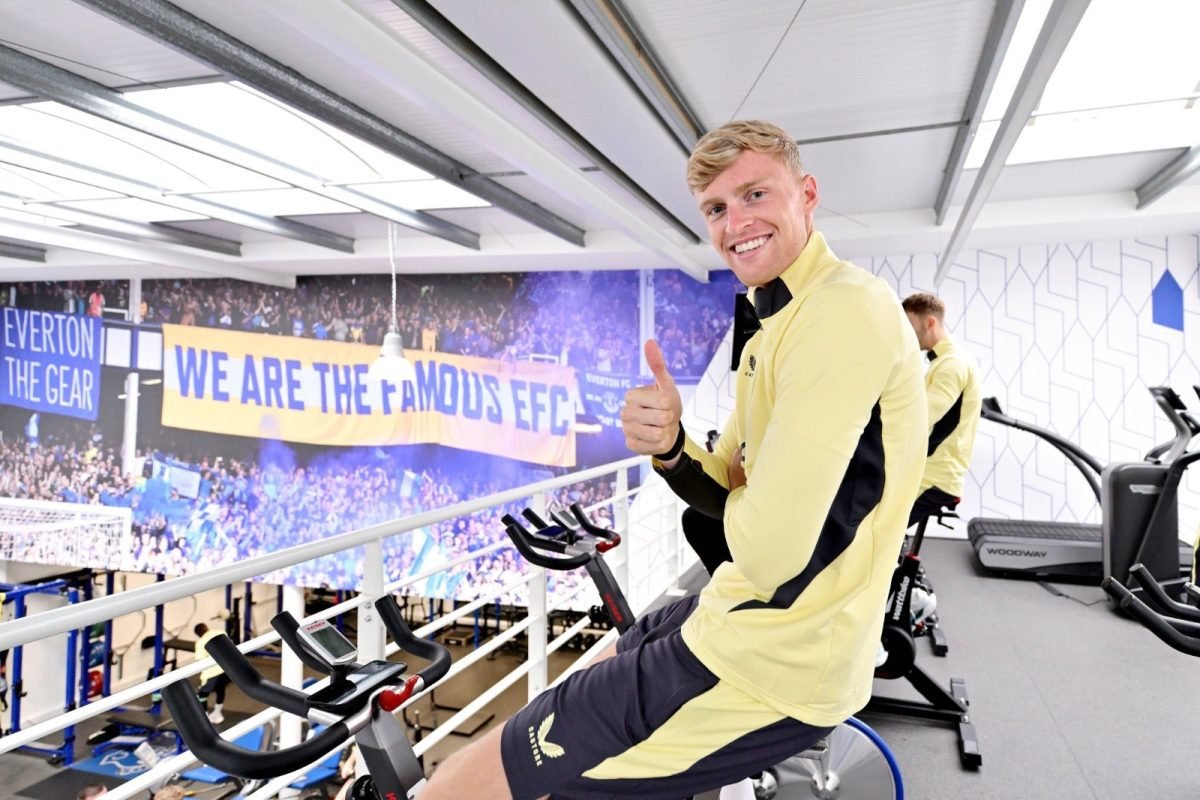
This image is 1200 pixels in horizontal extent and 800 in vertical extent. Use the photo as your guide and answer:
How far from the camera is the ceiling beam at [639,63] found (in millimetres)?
2413

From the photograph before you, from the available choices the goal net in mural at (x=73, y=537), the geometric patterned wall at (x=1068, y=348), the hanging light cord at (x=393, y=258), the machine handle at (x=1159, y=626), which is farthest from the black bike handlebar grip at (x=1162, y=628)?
the goal net in mural at (x=73, y=537)

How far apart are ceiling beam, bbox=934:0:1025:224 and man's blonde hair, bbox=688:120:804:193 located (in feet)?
5.70

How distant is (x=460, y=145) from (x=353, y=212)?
6.48 ft

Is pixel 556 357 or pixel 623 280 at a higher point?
pixel 623 280

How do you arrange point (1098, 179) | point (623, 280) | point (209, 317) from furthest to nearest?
point (209, 317) → point (623, 280) → point (1098, 179)

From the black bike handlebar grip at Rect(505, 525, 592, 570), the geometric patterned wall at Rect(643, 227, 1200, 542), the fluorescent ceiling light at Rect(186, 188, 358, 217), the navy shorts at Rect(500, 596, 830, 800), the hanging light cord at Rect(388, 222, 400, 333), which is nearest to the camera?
the navy shorts at Rect(500, 596, 830, 800)

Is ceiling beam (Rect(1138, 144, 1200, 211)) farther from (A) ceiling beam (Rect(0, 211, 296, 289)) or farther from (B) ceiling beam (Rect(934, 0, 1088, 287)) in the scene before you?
(A) ceiling beam (Rect(0, 211, 296, 289))

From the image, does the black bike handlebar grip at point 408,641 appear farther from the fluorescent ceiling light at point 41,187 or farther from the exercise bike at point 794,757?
the fluorescent ceiling light at point 41,187

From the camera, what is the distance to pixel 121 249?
247 inches

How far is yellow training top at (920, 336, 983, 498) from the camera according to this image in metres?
2.79

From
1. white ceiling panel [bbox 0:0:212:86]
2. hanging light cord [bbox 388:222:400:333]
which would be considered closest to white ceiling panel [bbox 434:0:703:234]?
white ceiling panel [bbox 0:0:212:86]

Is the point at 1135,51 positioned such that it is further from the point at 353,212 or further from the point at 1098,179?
the point at 353,212

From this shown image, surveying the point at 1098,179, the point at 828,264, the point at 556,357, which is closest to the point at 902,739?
the point at 828,264

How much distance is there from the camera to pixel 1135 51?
2738mm
